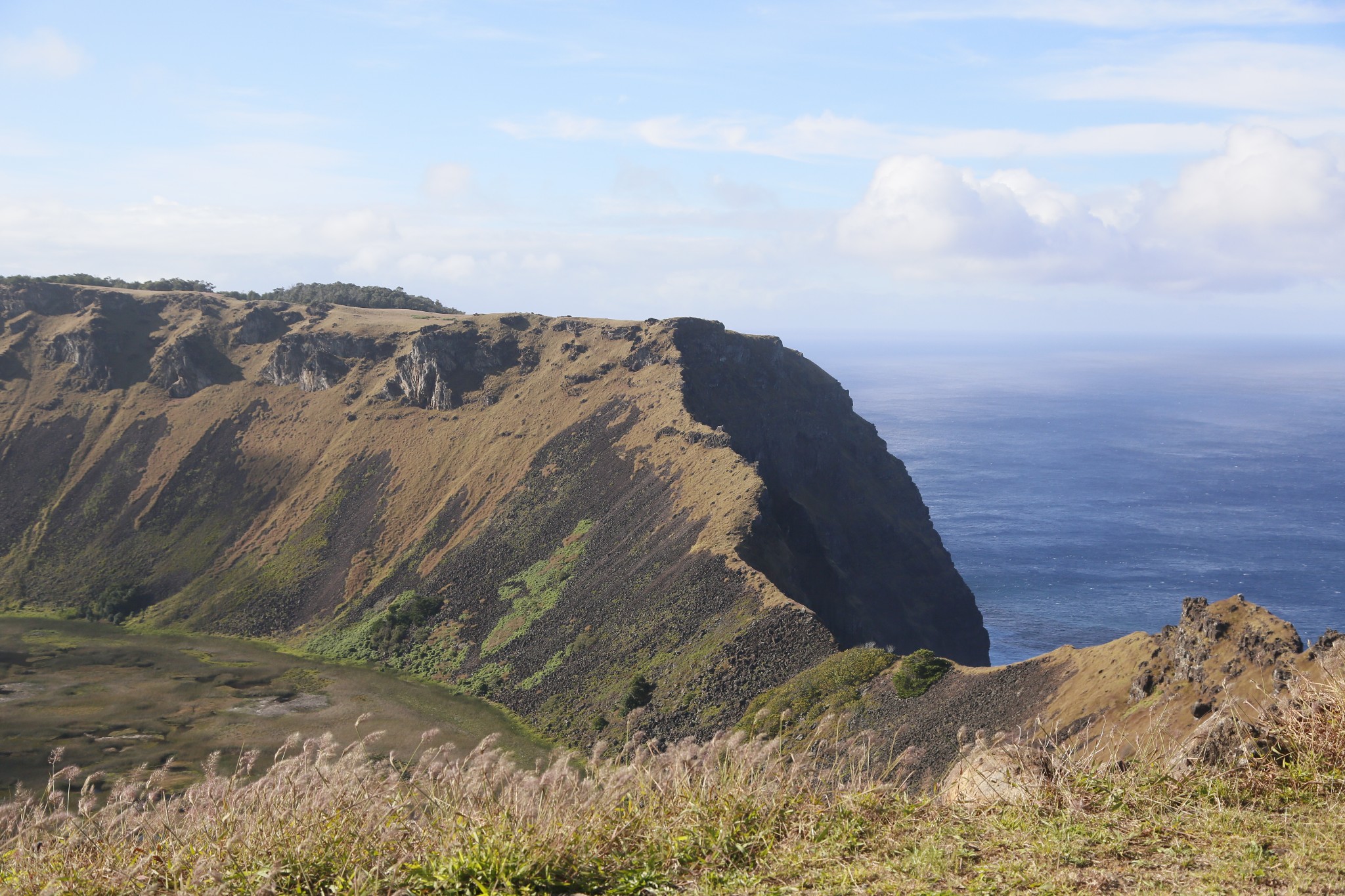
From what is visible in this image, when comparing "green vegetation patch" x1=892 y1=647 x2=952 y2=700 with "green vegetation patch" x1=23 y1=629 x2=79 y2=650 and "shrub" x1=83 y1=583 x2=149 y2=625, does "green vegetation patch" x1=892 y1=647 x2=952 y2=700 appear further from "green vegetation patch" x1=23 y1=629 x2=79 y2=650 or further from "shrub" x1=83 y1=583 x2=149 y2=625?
"shrub" x1=83 y1=583 x2=149 y2=625

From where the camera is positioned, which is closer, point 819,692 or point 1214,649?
point 1214,649

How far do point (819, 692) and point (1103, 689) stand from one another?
13726 mm

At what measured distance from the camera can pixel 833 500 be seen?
9131cm

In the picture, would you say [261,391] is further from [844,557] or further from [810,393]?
[844,557]

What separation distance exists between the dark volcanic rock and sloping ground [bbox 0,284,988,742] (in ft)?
1.08

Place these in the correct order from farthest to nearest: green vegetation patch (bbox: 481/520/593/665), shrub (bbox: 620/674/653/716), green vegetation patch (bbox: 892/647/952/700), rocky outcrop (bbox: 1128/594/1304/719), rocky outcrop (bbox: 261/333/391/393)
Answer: rocky outcrop (bbox: 261/333/391/393), green vegetation patch (bbox: 481/520/593/665), shrub (bbox: 620/674/653/716), green vegetation patch (bbox: 892/647/952/700), rocky outcrop (bbox: 1128/594/1304/719)

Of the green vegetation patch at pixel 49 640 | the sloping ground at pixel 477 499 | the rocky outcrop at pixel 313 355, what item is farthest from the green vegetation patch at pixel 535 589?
the rocky outcrop at pixel 313 355

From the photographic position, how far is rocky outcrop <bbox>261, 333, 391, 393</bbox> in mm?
111125

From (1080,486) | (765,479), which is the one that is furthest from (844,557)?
(1080,486)

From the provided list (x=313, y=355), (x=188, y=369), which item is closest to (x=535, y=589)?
(x=313, y=355)

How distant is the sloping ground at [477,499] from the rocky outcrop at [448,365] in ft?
0.97

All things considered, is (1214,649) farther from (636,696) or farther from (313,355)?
(313,355)

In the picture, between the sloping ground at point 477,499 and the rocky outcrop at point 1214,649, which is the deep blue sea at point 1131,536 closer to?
the sloping ground at point 477,499

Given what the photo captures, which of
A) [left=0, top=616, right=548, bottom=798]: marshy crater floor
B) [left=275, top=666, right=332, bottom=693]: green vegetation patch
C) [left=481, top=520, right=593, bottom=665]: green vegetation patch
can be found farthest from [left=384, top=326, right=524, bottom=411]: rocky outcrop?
[left=275, top=666, right=332, bottom=693]: green vegetation patch
